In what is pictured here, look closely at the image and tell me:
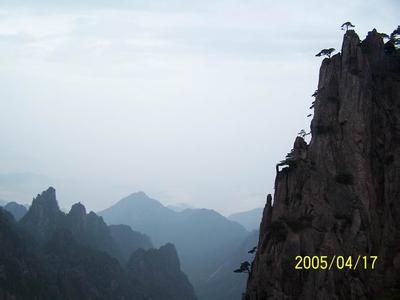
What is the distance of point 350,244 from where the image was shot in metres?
64.8

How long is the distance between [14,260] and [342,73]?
4209 inches

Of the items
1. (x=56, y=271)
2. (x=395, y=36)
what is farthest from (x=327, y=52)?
(x=56, y=271)

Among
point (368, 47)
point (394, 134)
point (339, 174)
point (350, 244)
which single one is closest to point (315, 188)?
point (339, 174)

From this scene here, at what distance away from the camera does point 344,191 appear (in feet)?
223

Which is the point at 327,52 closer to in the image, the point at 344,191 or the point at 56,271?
the point at 344,191

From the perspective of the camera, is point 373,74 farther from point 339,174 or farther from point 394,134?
point 339,174

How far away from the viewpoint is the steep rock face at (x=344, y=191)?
63.3 meters
